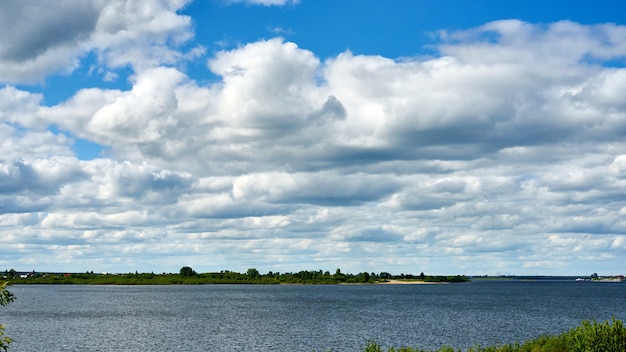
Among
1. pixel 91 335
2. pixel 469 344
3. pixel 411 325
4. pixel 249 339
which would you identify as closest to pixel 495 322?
pixel 411 325

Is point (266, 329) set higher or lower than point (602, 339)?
lower

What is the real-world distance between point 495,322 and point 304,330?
130ft

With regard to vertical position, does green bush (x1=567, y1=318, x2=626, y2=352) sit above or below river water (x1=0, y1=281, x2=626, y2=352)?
above

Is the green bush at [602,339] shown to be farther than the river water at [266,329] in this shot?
No

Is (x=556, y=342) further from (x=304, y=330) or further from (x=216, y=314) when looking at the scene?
(x=216, y=314)

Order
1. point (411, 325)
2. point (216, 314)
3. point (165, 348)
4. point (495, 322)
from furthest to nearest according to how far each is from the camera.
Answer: point (216, 314)
point (495, 322)
point (411, 325)
point (165, 348)

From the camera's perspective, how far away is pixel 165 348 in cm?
8169

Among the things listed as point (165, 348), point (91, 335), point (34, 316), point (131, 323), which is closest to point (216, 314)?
point (131, 323)

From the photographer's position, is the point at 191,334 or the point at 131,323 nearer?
the point at 191,334

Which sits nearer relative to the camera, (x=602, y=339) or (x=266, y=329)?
(x=602, y=339)

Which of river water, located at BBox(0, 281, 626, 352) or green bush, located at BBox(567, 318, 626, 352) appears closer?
green bush, located at BBox(567, 318, 626, 352)

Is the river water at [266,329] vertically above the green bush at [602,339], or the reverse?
the green bush at [602,339]

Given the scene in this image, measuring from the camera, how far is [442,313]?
140 m

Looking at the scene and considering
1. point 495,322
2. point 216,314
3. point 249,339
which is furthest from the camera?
point 216,314
